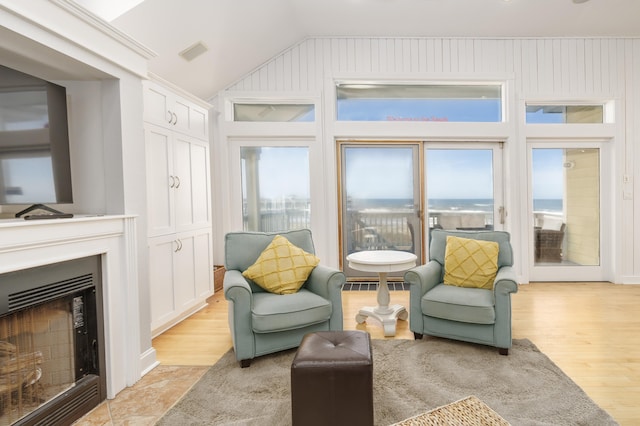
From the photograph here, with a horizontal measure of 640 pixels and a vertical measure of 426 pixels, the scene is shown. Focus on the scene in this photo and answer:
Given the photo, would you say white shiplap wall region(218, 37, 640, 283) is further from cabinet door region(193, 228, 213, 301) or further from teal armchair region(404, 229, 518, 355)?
teal armchair region(404, 229, 518, 355)

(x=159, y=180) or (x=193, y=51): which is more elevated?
(x=193, y=51)

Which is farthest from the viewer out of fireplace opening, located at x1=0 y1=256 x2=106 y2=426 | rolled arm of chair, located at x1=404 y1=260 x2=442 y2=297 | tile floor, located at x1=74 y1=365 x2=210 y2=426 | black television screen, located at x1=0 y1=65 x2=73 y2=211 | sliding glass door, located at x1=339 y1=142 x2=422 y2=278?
sliding glass door, located at x1=339 y1=142 x2=422 y2=278

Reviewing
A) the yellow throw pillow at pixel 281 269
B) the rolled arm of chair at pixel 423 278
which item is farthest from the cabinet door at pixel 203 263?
the rolled arm of chair at pixel 423 278

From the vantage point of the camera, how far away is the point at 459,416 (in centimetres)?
177

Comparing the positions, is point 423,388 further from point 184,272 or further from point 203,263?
point 203,263

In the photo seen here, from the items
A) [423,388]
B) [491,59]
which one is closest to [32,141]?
[423,388]

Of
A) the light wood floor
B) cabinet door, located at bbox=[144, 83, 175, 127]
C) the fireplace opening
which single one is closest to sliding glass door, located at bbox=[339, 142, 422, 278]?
the light wood floor

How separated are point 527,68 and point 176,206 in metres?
4.58

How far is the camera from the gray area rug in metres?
1.82

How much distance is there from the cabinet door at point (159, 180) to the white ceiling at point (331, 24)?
832mm

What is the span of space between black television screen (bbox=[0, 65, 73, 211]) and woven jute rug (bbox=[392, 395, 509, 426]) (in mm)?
2269

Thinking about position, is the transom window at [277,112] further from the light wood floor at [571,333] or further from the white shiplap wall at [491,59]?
the light wood floor at [571,333]

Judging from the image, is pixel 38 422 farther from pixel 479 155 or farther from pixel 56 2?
pixel 479 155

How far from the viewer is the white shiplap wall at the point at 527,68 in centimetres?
443
